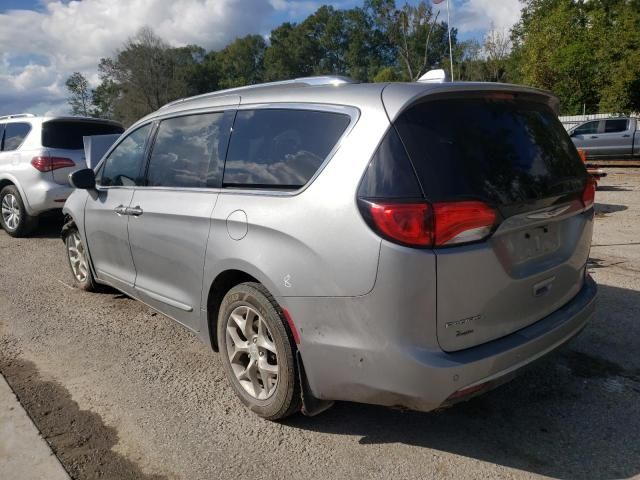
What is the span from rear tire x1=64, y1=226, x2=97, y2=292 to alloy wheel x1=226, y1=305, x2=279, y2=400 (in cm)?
258

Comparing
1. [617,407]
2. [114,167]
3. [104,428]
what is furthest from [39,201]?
[617,407]

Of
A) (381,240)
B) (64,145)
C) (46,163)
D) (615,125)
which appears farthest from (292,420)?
(615,125)

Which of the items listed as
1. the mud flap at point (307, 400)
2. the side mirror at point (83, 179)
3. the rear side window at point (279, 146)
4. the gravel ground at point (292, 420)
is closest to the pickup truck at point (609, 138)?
the gravel ground at point (292, 420)

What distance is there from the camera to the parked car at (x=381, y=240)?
2.36 m

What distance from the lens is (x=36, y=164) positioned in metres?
7.67

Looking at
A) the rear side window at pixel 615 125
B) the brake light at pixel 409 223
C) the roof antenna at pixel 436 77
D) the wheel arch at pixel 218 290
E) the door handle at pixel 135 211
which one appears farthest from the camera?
the rear side window at pixel 615 125

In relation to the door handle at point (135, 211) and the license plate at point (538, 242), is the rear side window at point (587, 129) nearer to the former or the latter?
the license plate at point (538, 242)

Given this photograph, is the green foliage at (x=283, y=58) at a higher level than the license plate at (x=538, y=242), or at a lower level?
higher

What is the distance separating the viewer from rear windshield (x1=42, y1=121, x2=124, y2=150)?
7.80 meters

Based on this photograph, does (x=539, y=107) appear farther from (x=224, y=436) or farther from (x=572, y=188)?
(x=224, y=436)

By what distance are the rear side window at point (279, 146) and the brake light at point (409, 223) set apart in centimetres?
52

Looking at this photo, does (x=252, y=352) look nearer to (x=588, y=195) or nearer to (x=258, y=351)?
(x=258, y=351)

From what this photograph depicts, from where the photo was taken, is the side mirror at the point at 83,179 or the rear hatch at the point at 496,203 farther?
the side mirror at the point at 83,179

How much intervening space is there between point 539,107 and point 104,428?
3059 mm
